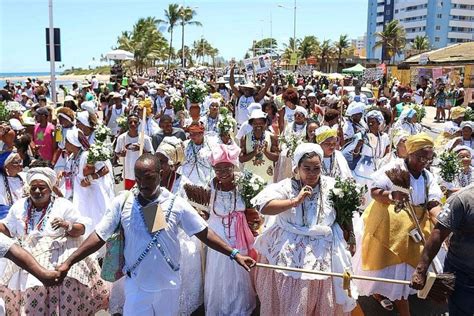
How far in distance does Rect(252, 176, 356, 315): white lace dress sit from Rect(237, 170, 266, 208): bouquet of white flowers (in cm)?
34

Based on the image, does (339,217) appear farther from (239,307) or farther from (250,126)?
(250,126)

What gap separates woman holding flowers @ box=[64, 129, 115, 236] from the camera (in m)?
6.61

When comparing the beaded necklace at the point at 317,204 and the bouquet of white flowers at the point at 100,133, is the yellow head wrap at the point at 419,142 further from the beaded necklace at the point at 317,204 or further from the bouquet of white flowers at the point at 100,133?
the bouquet of white flowers at the point at 100,133

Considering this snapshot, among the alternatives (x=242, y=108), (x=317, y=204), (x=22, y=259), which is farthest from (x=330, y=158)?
(x=242, y=108)

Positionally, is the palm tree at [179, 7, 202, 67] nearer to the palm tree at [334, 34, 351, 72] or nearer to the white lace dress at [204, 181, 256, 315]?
the palm tree at [334, 34, 351, 72]

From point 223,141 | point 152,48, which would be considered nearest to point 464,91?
point 223,141

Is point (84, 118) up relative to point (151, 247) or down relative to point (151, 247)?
up

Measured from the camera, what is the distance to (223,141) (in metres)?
7.71

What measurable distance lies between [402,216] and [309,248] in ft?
3.81

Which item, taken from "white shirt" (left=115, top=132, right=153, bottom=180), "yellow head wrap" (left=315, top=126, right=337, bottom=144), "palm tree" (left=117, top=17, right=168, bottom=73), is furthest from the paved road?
"palm tree" (left=117, top=17, right=168, bottom=73)

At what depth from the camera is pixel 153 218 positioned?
3.57 m

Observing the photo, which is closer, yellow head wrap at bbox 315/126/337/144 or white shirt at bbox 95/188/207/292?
white shirt at bbox 95/188/207/292

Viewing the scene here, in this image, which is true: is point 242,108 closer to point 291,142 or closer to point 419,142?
point 291,142

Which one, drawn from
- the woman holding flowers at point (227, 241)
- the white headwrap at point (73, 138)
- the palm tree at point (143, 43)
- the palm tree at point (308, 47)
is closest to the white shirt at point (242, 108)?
the white headwrap at point (73, 138)
